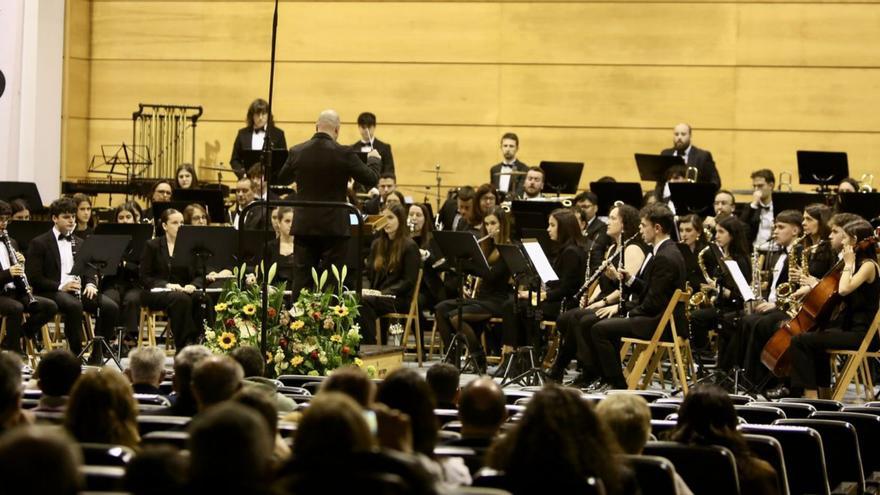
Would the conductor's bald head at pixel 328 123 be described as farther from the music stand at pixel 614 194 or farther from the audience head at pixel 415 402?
the audience head at pixel 415 402

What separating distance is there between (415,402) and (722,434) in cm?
99

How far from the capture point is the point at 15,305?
9469 mm

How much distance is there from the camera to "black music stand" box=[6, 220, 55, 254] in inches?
415

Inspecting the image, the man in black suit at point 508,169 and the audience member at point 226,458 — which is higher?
the man in black suit at point 508,169

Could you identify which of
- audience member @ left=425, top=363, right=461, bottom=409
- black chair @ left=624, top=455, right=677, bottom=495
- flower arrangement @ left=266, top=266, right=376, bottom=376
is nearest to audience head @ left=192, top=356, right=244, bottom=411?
audience member @ left=425, top=363, right=461, bottom=409

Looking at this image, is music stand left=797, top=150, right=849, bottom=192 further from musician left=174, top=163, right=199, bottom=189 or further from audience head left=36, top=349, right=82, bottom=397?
audience head left=36, top=349, right=82, bottom=397

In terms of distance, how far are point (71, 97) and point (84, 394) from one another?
1136 centimetres

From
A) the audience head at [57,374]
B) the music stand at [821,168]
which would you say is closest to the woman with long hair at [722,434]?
the audience head at [57,374]

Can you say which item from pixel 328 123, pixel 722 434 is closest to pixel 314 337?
pixel 328 123

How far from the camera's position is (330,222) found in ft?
29.1

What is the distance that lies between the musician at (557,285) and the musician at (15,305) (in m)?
3.33

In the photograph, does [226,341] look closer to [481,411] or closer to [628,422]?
[481,411]

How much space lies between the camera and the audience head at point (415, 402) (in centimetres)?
388

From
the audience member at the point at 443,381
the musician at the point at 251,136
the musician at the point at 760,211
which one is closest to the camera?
the audience member at the point at 443,381
